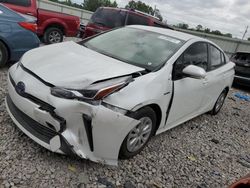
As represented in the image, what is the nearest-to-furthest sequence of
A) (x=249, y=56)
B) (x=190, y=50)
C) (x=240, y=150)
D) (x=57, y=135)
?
(x=57, y=135)
(x=190, y=50)
(x=240, y=150)
(x=249, y=56)

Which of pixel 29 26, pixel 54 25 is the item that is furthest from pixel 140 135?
pixel 54 25

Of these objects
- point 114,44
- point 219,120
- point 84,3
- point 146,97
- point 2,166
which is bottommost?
point 84,3

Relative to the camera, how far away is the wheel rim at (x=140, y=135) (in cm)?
326

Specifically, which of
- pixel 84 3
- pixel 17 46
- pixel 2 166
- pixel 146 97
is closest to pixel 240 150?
pixel 146 97

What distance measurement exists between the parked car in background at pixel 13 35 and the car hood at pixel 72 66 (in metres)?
1.94

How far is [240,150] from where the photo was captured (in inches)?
184

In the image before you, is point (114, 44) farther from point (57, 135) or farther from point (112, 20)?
point (112, 20)

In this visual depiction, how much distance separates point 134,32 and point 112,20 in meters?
4.70

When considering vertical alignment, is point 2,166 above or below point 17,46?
below

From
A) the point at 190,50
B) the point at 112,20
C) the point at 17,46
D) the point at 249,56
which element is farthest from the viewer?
the point at 249,56

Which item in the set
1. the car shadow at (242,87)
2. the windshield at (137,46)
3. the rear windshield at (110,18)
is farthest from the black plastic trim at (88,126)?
the car shadow at (242,87)

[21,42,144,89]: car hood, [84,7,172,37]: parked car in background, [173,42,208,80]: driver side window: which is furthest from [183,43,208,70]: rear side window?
[84,7,172,37]: parked car in background

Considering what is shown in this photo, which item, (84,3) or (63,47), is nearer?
(63,47)

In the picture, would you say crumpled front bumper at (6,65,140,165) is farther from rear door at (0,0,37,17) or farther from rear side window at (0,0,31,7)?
rear side window at (0,0,31,7)
